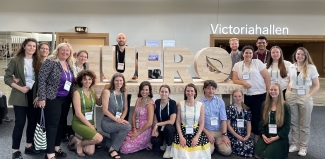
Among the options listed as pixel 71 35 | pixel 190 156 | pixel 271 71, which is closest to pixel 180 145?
pixel 190 156

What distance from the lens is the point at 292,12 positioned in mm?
6914

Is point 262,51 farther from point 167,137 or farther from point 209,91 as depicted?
point 167,137

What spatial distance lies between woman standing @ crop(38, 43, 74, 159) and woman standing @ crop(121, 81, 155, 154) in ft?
2.61

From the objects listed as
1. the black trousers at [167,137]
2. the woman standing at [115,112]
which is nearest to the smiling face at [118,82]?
the woman standing at [115,112]

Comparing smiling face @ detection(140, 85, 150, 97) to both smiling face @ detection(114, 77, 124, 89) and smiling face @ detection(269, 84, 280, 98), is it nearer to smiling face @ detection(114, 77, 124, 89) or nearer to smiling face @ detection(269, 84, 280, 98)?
smiling face @ detection(114, 77, 124, 89)

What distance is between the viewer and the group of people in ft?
8.96

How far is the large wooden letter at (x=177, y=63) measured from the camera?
3.34 meters

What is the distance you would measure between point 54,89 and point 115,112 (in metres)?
0.75

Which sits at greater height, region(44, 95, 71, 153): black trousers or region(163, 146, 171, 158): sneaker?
region(44, 95, 71, 153): black trousers

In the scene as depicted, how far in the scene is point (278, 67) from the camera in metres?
3.29

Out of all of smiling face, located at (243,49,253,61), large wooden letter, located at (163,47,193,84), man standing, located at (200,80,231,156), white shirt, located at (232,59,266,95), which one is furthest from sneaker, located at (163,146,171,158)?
smiling face, located at (243,49,253,61)

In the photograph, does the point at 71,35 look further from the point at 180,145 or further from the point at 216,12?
the point at 180,145

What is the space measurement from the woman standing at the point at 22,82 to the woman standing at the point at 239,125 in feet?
7.36

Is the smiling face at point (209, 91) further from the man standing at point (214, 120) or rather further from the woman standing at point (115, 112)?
the woman standing at point (115, 112)
